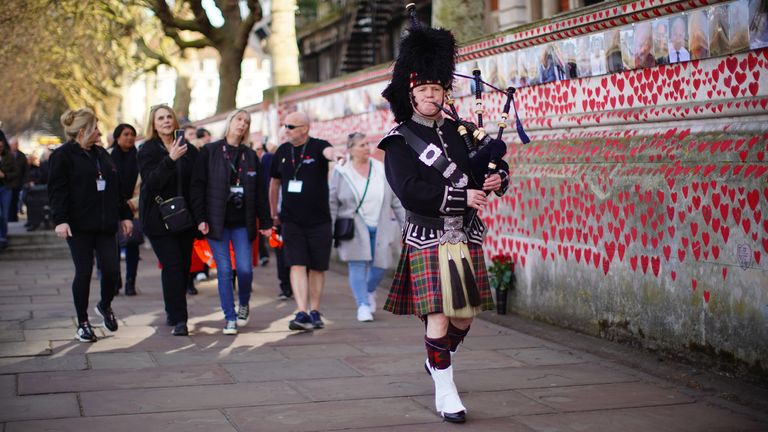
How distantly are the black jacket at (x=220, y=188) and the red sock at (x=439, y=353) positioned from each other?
137 inches

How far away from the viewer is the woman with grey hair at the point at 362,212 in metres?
10.2

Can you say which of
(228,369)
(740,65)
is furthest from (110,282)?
(740,65)

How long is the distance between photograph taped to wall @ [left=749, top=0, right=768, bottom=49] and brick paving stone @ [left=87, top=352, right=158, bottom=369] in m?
4.43

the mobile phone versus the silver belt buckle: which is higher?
the mobile phone

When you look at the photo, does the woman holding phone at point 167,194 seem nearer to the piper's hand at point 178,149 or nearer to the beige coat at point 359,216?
the piper's hand at point 178,149

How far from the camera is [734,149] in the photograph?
23.6ft

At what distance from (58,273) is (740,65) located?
10.4m

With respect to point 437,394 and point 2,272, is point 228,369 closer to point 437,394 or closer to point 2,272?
point 437,394

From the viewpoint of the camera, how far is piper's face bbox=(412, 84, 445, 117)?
20.5 feet

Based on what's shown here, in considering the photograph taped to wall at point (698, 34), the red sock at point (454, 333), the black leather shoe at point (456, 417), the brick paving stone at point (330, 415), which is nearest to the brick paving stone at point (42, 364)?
the brick paving stone at point (330, 415)

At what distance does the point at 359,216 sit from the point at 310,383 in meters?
3.20

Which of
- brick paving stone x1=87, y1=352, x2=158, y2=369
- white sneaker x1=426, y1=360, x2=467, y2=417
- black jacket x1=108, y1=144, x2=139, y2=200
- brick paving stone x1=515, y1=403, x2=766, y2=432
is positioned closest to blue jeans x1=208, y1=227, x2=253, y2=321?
brick paving stone x1=87, y1=352, x2=158, y2=369

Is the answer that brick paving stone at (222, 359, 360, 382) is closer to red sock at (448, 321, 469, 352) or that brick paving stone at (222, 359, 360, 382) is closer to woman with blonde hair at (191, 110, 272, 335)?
red sock at (448, 321, 469, 352)

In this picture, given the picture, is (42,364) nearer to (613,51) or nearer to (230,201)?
(230,201)
